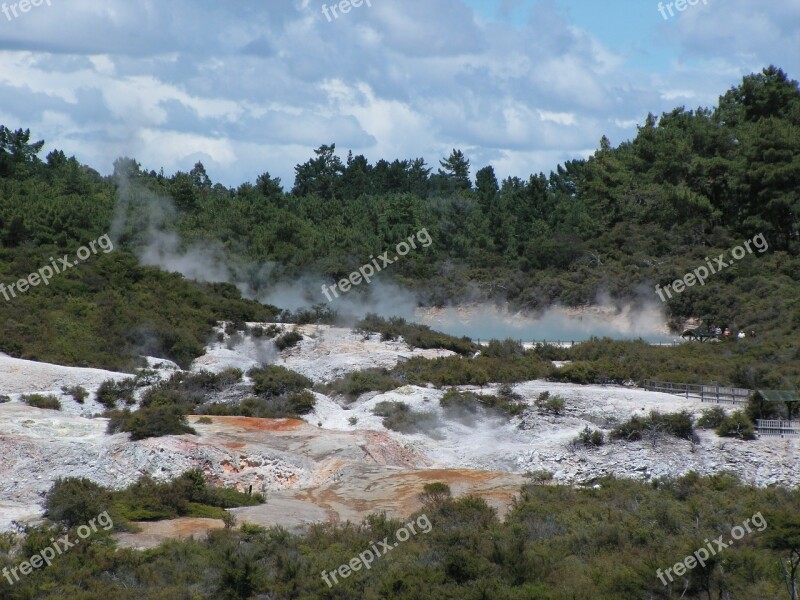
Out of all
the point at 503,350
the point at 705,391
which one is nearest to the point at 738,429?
the point at 705,391

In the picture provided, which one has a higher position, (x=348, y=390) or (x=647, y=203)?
(x=647, y=203)

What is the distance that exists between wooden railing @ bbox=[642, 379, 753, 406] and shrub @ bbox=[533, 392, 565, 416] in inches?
178

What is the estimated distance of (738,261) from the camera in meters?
64.8

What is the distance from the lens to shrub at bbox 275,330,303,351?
48.5 meters

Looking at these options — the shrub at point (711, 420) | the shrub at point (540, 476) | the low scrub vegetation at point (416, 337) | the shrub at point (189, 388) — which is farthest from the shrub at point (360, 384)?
the shrub at point (711, 420)

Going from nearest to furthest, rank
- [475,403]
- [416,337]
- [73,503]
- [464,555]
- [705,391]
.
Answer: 1. [464,555]
2. [73,503]
3. [475,403]
4. [705,391]
5. [416,337]

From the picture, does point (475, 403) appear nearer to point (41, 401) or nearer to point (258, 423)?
point (258, 423)

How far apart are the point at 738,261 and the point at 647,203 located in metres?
11.8

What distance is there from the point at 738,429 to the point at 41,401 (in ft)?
67.5

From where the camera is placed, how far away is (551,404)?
1447 inches

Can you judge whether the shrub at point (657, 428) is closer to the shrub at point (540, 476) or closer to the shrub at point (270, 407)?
the shrub at point (540, 476)

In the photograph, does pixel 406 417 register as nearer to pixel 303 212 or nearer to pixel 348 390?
pixel 348 390

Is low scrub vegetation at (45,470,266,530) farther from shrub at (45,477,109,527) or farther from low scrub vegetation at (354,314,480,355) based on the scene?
low scrub vegetation at (354,314,480,355)

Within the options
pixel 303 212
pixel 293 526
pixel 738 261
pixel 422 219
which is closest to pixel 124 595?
pixel 293 526
